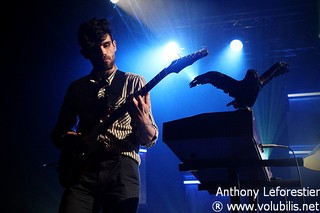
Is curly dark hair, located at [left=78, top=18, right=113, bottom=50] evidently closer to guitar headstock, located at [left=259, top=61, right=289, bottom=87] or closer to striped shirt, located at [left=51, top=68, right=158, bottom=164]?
striped shirt, located at [left=51, top=68, right=158, bottom=164]

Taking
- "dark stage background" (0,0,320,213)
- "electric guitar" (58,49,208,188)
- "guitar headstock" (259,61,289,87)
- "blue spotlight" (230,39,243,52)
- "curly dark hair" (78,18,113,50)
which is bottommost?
"electric guitar" (58,49,208,188)

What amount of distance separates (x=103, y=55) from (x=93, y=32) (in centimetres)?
20

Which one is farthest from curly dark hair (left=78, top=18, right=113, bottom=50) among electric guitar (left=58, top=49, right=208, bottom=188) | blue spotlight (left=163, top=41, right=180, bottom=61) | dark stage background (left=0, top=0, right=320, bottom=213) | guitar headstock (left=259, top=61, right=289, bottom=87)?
blue spotlight (left=163, top=41, right=180, bottom=61)

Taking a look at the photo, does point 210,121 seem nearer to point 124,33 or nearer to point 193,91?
point 124,33

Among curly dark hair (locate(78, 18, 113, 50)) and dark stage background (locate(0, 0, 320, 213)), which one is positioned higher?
dark stage background (locate(0, 0, 320, 213))

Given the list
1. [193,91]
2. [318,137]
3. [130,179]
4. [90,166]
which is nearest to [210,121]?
[130,179]

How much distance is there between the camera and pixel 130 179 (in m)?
1.72

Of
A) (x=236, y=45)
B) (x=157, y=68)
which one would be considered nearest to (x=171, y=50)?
(x=157, y=68)

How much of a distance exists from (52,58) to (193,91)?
4.35m

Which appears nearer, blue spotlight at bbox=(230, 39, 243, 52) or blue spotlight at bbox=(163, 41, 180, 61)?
blue spotlight at bbox=(230, 39, 243, 52)

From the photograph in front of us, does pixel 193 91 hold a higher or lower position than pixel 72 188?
higher

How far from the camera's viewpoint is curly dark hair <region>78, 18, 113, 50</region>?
224cm

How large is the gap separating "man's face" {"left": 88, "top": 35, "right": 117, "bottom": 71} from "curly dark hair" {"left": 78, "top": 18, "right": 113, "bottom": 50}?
3 cm

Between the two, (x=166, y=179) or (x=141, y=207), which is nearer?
(x=141, y=207)
